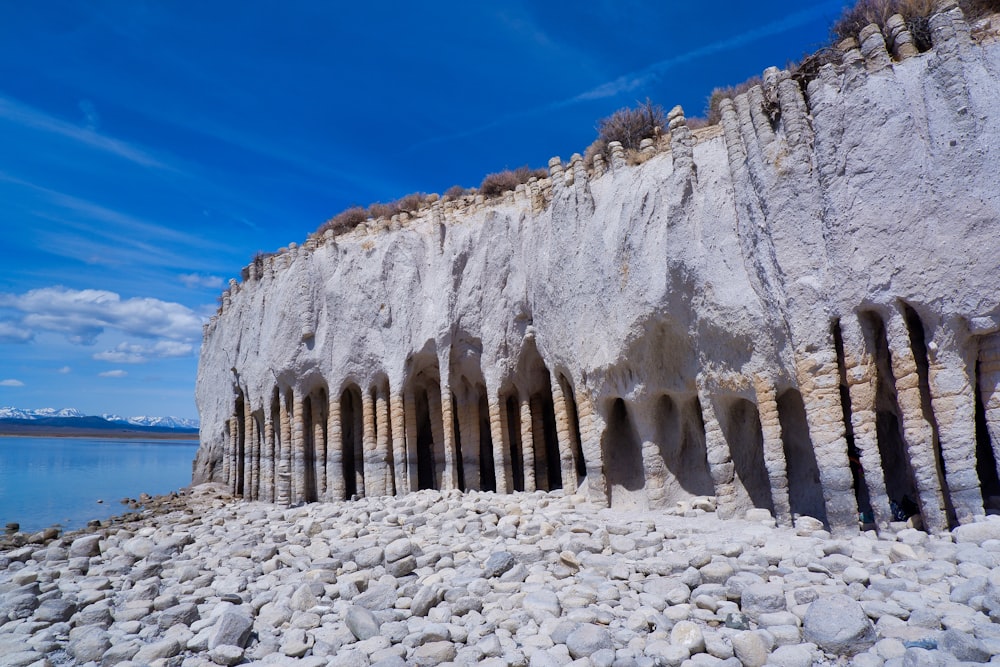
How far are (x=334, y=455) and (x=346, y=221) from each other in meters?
9.42

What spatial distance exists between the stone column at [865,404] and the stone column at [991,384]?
1316 millimetres

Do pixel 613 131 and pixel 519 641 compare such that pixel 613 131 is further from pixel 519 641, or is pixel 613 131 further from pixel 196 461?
pixel 196 461

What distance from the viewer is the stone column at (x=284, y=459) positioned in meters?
21.0

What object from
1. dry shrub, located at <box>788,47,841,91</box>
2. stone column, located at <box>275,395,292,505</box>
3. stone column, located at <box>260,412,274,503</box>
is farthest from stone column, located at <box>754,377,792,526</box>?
stone column, located at <box>260,412,274,503</box>

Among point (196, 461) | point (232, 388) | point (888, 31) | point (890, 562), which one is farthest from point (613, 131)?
point (196, 461)

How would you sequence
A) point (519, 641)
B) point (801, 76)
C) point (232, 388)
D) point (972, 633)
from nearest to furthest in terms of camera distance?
point (972, 633) → point (519, 641) → point (801, 76) → point (232, 388)

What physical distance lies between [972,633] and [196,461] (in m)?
32.0

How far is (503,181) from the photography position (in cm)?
2003

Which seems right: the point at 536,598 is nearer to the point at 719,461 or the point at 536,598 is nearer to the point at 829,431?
the point at 829,431

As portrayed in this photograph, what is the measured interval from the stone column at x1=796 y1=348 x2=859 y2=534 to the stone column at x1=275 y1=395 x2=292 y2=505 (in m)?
17.2

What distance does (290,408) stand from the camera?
2223 cm

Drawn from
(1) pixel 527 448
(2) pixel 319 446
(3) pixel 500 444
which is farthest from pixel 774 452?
(2) pixel 319 446

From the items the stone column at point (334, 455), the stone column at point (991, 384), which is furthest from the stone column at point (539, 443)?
the stone column at point (991, 384)

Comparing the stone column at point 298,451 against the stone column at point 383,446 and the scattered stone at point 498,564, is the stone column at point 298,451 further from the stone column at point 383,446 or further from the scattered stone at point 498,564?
the scattered stone at point 498,564
